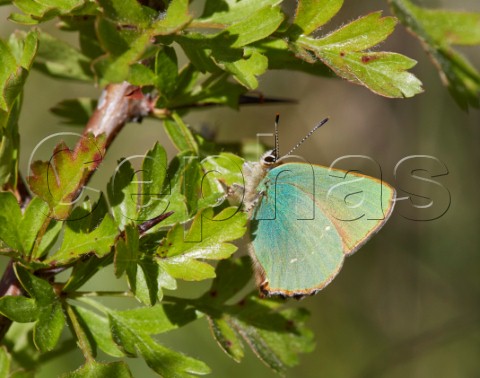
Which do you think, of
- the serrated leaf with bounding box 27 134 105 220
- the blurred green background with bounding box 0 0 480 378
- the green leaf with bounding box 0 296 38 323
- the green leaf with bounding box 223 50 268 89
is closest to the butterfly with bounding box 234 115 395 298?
the green leaf with bounding box 223 50 268 89

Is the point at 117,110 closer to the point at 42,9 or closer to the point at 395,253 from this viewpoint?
the point at 42,9

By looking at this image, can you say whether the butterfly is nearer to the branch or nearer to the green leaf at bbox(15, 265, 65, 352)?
the branch

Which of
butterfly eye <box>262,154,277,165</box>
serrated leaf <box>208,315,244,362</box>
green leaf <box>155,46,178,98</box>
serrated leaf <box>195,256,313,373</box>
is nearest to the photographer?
green leaf <box>155,46,178,98</box>

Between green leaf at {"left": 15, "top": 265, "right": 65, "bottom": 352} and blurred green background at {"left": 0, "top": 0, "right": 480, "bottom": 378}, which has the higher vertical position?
green leaf at {"left": 15, "top": 265, "right": 65, "bottom": 352}

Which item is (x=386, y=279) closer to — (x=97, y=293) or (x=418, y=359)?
(x=418, y=359)

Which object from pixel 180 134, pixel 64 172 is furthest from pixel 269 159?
pixel 64 172

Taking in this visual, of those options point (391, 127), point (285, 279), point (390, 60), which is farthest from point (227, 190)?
point (391, 127)
